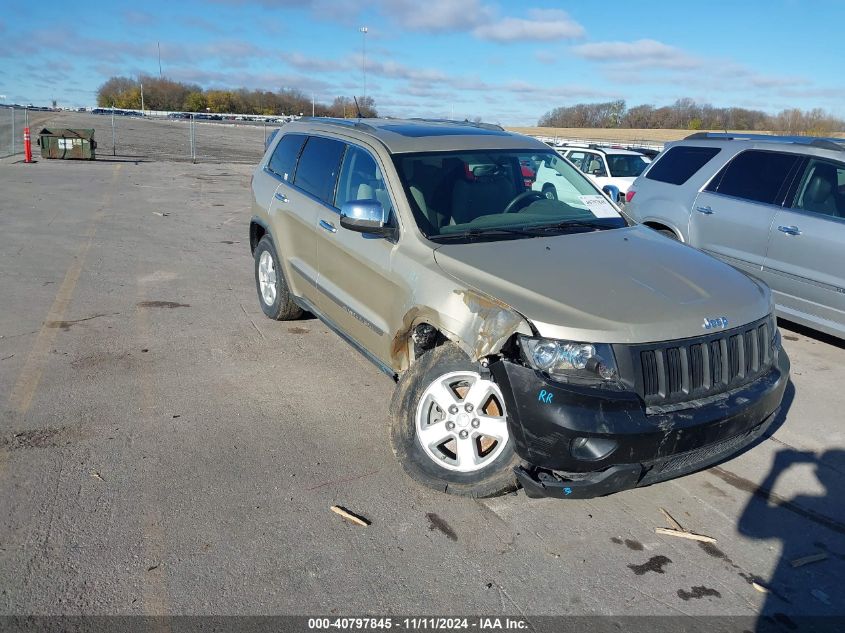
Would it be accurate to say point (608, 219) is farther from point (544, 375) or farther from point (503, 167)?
point (544, 375)

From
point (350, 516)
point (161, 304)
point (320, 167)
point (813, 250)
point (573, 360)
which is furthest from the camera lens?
point (161, 304)

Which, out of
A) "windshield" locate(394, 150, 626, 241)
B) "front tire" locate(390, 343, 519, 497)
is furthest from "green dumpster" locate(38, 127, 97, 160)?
"front tire" locate(390, 343, 519, 497)

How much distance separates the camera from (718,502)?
13.0 ft

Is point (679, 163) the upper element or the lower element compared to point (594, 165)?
upper

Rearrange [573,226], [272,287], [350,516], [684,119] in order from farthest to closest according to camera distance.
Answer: [684,119] < [272,287] < [573,226] < [350,516]

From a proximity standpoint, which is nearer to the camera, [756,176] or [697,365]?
[697,365]

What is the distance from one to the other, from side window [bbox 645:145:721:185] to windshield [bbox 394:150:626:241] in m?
3.15

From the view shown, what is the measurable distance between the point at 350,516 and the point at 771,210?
5.35 meters

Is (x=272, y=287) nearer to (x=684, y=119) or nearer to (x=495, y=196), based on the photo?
(x=495, y=196)

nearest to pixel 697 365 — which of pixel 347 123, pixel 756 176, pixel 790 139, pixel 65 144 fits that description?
pixel 347 123

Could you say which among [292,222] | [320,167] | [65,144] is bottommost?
[292,222]

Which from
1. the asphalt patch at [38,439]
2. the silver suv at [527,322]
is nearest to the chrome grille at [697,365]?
the silver suv at [527,322]

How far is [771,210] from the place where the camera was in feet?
22.4

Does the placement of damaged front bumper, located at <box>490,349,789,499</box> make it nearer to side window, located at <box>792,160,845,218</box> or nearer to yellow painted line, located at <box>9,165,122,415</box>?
yellow painted line, located at <box>9,165,122,415</box>
